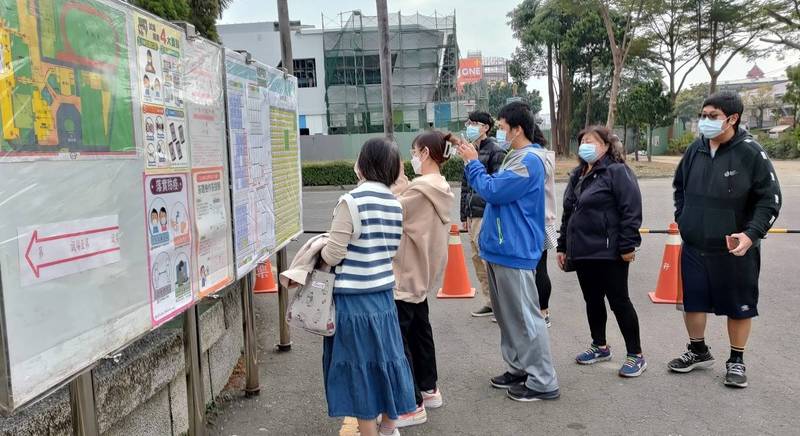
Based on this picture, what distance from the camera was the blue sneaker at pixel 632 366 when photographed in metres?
4.29

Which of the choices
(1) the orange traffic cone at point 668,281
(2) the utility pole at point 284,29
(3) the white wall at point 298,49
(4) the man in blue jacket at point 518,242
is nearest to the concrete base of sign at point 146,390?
(4) the man in blue jacket at point 518,242

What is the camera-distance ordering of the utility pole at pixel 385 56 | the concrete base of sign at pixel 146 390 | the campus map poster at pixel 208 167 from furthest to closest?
the utility pole at pixel 385 56
the campus map poster at pixel 208 167
the concrete base of sign at pixel 146 390

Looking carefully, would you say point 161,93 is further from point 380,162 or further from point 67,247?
point 380,162

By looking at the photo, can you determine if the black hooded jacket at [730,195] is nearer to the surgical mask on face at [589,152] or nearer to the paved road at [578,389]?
the surgical mask on face at [589,152]

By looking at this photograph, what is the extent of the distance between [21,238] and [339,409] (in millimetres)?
1737

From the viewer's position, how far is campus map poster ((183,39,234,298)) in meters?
2.91

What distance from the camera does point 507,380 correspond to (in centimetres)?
419

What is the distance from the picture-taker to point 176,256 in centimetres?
268

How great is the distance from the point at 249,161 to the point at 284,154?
0.85 metres

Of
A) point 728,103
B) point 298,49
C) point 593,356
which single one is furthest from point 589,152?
point 298,49

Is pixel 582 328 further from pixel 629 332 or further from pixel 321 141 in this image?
pixel 321 141

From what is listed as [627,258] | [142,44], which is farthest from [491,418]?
[142,44]

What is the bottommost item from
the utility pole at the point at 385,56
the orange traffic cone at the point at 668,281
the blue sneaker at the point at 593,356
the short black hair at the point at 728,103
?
the blue sneaker at the point at 593,356

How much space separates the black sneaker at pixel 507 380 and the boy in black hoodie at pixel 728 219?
1233 millimetres
